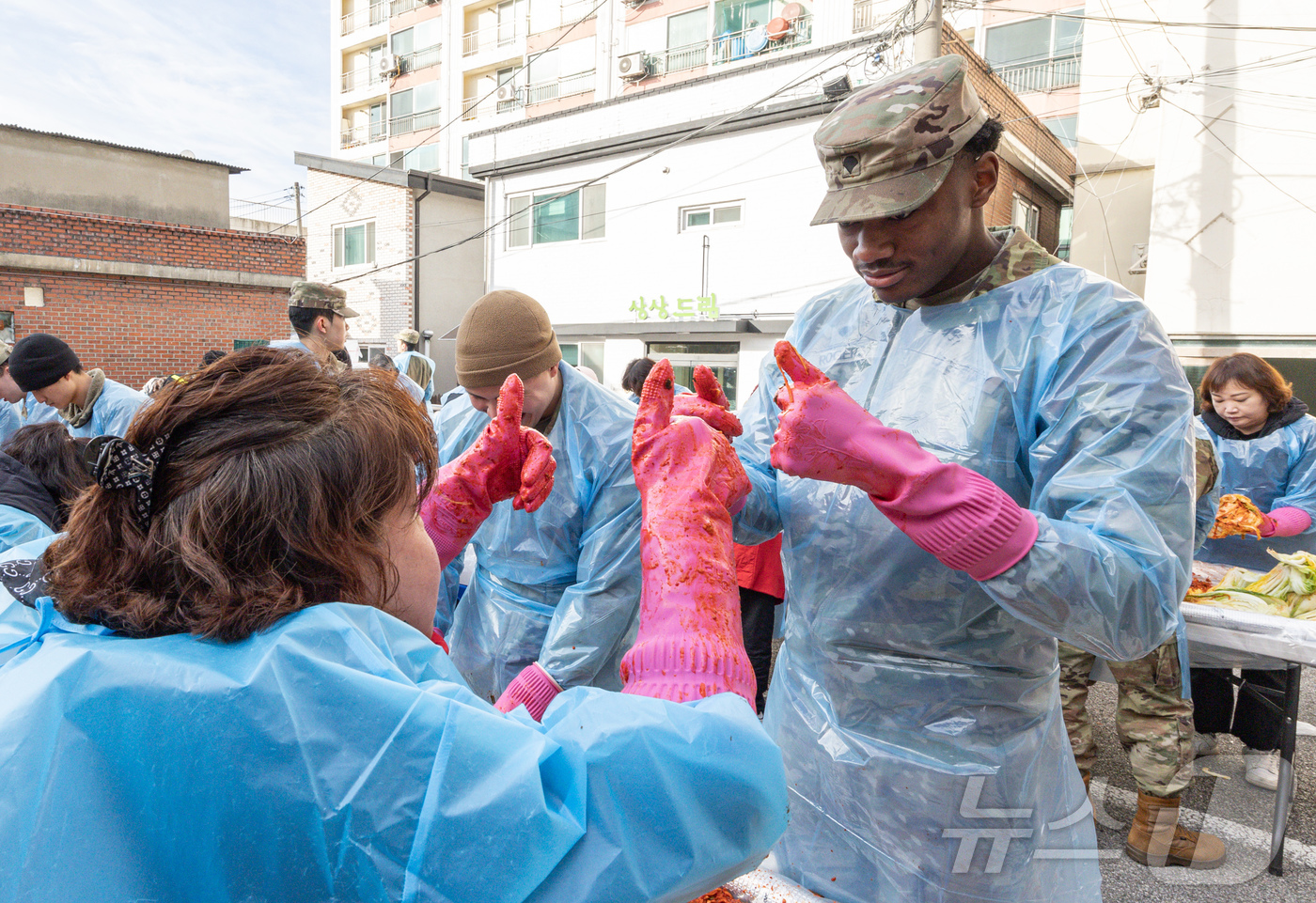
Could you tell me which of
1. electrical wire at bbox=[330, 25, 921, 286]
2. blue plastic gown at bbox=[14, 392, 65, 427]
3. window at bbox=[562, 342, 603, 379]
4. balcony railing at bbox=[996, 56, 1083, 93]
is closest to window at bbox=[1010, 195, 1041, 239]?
electrical wire at bbox=[330, 25, 921, 286]

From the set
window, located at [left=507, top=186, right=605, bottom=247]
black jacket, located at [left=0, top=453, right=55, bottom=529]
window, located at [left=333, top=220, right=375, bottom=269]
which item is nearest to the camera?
black jacket, located at [left=0, top=453, right=55, bottom=529]

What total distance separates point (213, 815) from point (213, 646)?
147mm

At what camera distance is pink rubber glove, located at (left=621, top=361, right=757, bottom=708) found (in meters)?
0.93

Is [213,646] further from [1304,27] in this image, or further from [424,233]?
[424,233]

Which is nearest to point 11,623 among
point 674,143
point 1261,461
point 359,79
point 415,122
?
point 1261,461

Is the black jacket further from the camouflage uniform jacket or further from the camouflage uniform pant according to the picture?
the camouflage uniform pant

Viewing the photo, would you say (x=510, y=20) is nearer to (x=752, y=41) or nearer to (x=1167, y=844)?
(x=752, y=41)

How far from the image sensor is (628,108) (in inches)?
494

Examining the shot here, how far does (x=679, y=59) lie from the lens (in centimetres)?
2152

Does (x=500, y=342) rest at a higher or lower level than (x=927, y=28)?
lower

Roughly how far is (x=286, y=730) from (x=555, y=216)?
45.6 feet

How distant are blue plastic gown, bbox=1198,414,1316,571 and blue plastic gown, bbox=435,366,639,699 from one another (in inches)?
125

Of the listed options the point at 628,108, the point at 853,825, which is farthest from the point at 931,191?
the point at 628,108

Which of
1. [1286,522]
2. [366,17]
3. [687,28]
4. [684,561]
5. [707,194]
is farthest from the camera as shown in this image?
[366,17]
